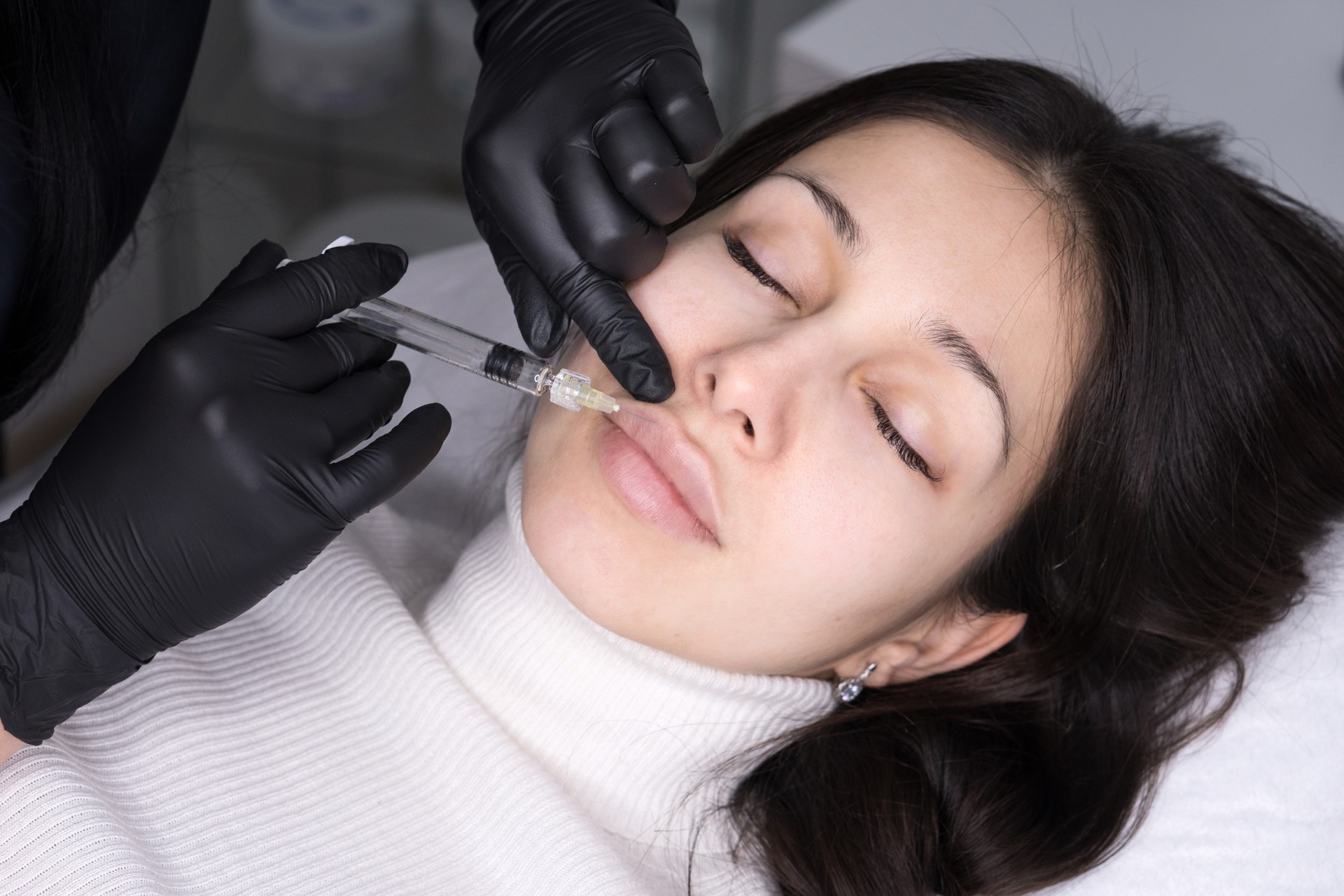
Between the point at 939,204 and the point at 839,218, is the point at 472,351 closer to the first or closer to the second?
the point at 839,218

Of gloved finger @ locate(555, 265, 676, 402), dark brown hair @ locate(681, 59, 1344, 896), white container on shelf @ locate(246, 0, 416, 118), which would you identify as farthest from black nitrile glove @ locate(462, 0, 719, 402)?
white container on shelf @ locate(246, 0, 416, 118)

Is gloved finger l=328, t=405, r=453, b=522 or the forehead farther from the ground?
the forehead

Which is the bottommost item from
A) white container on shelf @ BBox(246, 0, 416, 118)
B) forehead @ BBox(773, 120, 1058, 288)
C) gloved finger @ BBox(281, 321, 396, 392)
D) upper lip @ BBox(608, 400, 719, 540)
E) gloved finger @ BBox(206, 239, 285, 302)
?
white container on shelf @ BBox(246, 0, 416, 118)

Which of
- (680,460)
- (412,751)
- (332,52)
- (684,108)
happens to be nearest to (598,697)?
(412,751)

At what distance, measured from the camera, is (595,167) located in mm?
1166

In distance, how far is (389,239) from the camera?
268cm

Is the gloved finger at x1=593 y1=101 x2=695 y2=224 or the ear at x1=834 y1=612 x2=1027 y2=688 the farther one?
the ear at x1=834 y1=612 x2=1027 y2=688

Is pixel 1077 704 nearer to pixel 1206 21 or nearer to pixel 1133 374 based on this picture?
pixel 1133 374

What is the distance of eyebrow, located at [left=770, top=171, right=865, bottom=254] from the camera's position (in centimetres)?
115

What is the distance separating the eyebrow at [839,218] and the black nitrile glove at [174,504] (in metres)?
0.50

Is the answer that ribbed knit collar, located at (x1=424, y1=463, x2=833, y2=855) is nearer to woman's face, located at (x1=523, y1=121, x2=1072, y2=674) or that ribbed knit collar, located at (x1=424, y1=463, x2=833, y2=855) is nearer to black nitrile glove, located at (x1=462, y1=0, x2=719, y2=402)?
woman's face, located at (x1=523, y1=121, x2=1072, y2=674)

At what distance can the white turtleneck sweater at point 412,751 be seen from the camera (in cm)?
114

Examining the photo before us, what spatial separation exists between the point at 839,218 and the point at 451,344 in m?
0.42

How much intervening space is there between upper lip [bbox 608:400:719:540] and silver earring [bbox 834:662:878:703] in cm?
37
